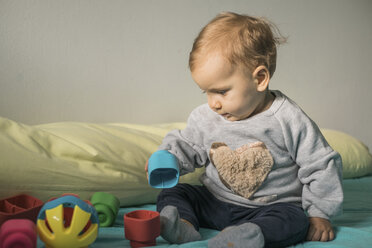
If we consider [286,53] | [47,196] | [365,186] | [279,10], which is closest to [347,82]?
[286,53]

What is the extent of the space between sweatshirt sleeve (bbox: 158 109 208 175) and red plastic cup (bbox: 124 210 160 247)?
24cm

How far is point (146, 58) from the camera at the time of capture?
5.80 ft

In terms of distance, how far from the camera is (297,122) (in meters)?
0.99

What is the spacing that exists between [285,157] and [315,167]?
0.25ft

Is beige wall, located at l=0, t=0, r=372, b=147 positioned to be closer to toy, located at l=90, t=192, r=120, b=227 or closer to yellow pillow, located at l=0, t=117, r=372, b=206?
yellow pillow, located at l=0, t=117, r=372, b=206

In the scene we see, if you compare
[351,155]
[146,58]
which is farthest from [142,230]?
[351,155]

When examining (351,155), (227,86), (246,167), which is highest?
(227,86)

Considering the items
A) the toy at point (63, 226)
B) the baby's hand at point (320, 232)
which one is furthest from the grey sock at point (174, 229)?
the baby's hand at point (320, 232)

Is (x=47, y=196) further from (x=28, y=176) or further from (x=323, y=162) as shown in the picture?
(x=323, y=162)

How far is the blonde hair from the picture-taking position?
94cm

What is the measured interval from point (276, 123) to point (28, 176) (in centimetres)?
62

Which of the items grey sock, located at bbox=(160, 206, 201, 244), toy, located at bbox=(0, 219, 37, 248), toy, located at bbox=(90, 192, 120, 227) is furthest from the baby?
toy, located at bbox=(0, 219, 37, 248)

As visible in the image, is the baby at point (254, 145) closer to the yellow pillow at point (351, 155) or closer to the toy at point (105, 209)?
the toy at point (105, 209)

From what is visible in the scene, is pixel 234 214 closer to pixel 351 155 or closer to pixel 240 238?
pixel 240 238
